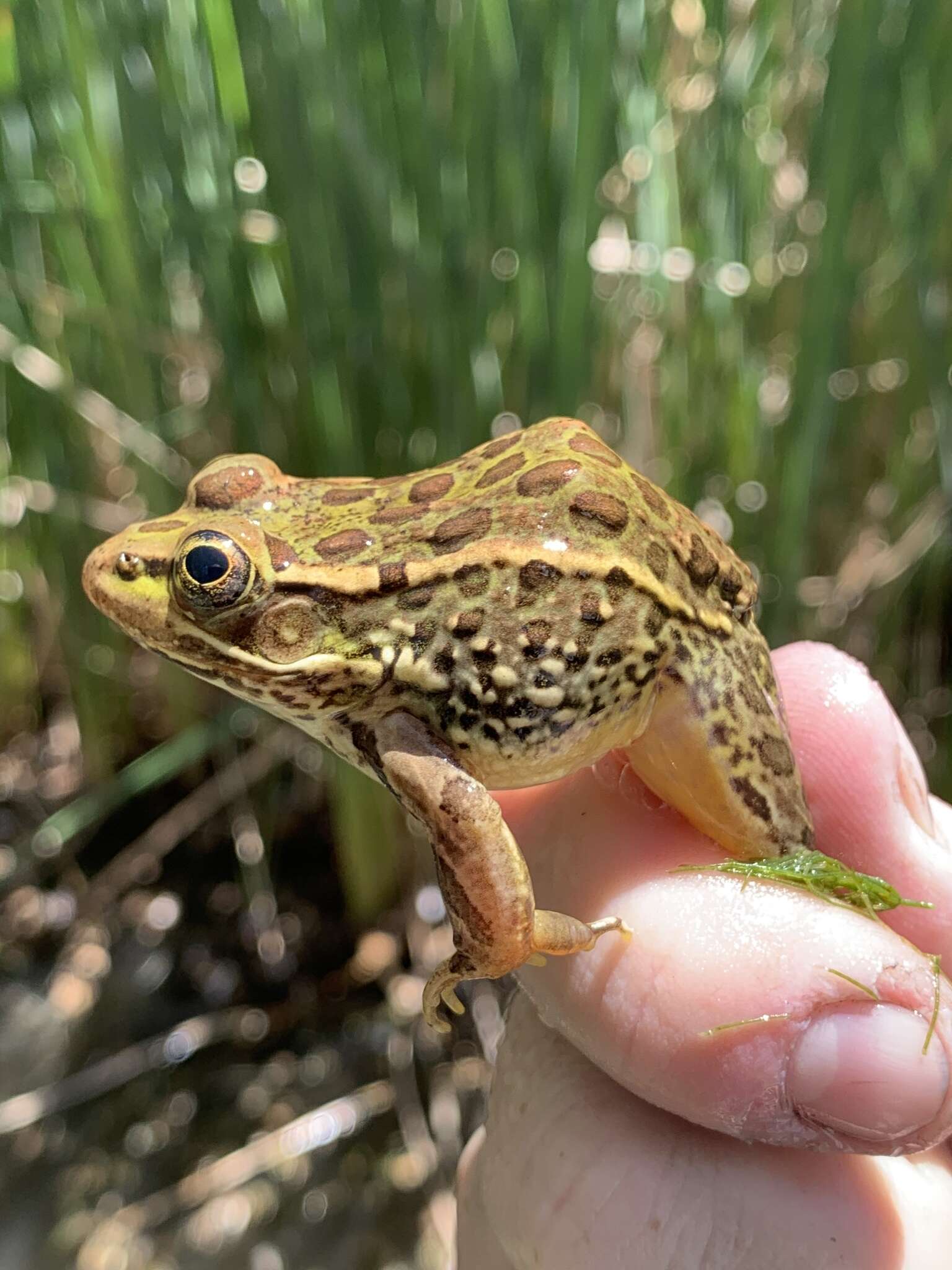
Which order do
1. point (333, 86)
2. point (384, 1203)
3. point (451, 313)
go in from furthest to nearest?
point (384, 1203)
point (451, 313)
point (333, 86)

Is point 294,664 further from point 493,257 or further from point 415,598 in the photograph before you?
point 493,257

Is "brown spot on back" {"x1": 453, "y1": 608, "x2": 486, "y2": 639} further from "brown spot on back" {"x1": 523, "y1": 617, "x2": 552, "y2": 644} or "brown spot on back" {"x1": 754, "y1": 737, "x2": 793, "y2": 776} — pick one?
"brown spot on back" {"x1": 754, "y1": 737, "x2": 793, "y2": 776}

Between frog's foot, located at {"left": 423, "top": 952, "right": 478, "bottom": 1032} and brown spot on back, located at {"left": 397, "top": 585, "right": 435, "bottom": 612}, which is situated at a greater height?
brown spot on back, located at {"left": 397, "top": 585, "right": 435, "bottom": 612}

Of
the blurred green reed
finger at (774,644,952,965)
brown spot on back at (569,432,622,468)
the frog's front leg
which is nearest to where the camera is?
the frog's front leg

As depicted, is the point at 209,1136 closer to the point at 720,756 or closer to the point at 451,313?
the point at 720,756

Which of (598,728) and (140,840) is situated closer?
(598,728)

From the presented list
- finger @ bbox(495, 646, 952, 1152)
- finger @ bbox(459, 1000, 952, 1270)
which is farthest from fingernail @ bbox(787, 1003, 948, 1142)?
finger @ bbox(459, 1000, 952, 1270)

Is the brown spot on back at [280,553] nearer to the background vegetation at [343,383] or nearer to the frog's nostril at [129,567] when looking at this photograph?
the frog's nostril at [129,567]

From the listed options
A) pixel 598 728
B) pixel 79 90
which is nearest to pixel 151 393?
pixel 79 90
